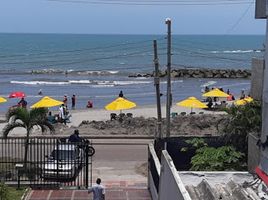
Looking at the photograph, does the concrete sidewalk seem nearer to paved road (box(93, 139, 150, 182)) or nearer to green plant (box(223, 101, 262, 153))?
paved road (box(93, 139, 150, 182))

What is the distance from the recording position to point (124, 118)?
115 feet

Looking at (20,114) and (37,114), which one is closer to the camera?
(20,114)

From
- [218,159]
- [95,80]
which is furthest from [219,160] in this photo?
[95,80]

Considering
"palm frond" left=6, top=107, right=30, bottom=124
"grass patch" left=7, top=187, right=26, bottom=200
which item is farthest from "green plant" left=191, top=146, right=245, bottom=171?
"palm frond" left=6, top=107, right=30, bottom=124

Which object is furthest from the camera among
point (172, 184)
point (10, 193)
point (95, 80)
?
point (95, 80)

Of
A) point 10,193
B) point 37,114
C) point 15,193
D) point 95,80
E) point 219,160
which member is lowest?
point 95,80

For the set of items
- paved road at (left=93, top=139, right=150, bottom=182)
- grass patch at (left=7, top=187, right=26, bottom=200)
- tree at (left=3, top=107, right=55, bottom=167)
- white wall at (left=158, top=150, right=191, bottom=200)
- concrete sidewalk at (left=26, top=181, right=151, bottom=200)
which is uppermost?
white wall at (left=158, top=150, right=191, bottom=200)

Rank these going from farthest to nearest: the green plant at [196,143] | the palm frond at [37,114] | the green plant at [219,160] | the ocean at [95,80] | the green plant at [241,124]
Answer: the ocean at [95,80] → the palm frond at [37,114] → the green plant at [196,143] → the green plant at [241,124] → the green plant at [219,160]

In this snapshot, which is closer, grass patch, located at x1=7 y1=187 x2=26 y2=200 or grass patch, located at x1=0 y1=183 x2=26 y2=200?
grass patch, located at x1=0 y1=183 x2=26 y2=200

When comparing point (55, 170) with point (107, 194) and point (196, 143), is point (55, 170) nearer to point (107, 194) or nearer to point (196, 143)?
point (107, 194)

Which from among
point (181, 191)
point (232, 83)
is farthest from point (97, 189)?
point (232, 83)

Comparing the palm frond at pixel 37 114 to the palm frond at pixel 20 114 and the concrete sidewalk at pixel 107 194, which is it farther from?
the concrete sidewalk at pixel 107 194

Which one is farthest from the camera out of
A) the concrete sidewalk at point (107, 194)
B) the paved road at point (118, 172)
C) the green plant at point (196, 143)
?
the paved road at point (118, 172)

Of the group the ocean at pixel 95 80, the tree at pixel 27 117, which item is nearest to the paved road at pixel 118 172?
the tree at pixel 27 117
